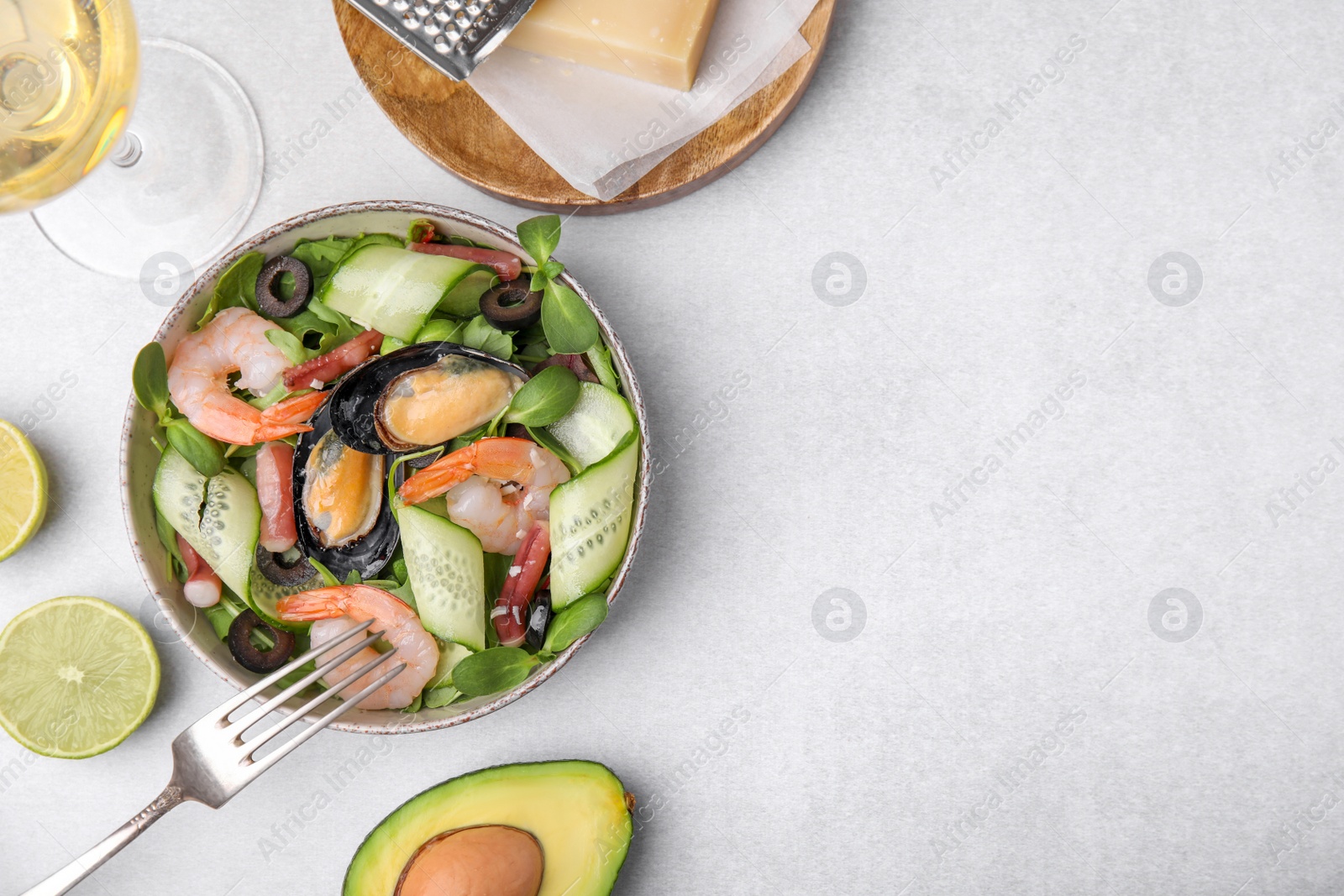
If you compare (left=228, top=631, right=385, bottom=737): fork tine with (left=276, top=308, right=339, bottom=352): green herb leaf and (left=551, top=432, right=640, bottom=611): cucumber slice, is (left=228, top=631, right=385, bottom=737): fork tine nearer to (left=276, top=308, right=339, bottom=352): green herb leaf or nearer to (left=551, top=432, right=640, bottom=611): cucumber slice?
(left=551, top=432, right=640, bottom=611): cucumber slice

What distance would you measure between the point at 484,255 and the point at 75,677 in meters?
0.94

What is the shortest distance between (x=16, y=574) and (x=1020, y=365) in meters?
1.72

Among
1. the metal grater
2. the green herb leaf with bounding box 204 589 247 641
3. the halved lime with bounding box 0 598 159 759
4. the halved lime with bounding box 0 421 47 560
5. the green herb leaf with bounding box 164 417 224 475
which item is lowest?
the halved lime with bounding box 0 598 159 759

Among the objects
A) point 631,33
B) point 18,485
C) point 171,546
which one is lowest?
point 18,485

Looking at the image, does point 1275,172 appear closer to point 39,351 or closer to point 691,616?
point 691,616

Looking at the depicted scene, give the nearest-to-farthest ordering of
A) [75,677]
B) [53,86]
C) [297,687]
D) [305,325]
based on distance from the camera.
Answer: [53,86] < [297,687] < [305,325] < [75,677]

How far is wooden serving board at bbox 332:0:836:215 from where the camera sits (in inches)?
54.3

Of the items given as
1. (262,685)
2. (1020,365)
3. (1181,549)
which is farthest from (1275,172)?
(262,685)

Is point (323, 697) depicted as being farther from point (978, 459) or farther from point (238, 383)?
point (978, 459)

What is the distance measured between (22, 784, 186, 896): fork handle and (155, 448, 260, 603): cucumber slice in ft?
1.01

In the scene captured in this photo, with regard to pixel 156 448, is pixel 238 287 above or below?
above

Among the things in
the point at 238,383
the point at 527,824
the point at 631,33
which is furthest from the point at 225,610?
the point at 631,33

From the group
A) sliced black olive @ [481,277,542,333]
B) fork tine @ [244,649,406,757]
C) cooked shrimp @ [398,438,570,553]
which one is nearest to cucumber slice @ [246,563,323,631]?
fork tine @ [244,649,406,757]

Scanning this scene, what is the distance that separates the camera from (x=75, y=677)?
143cm
